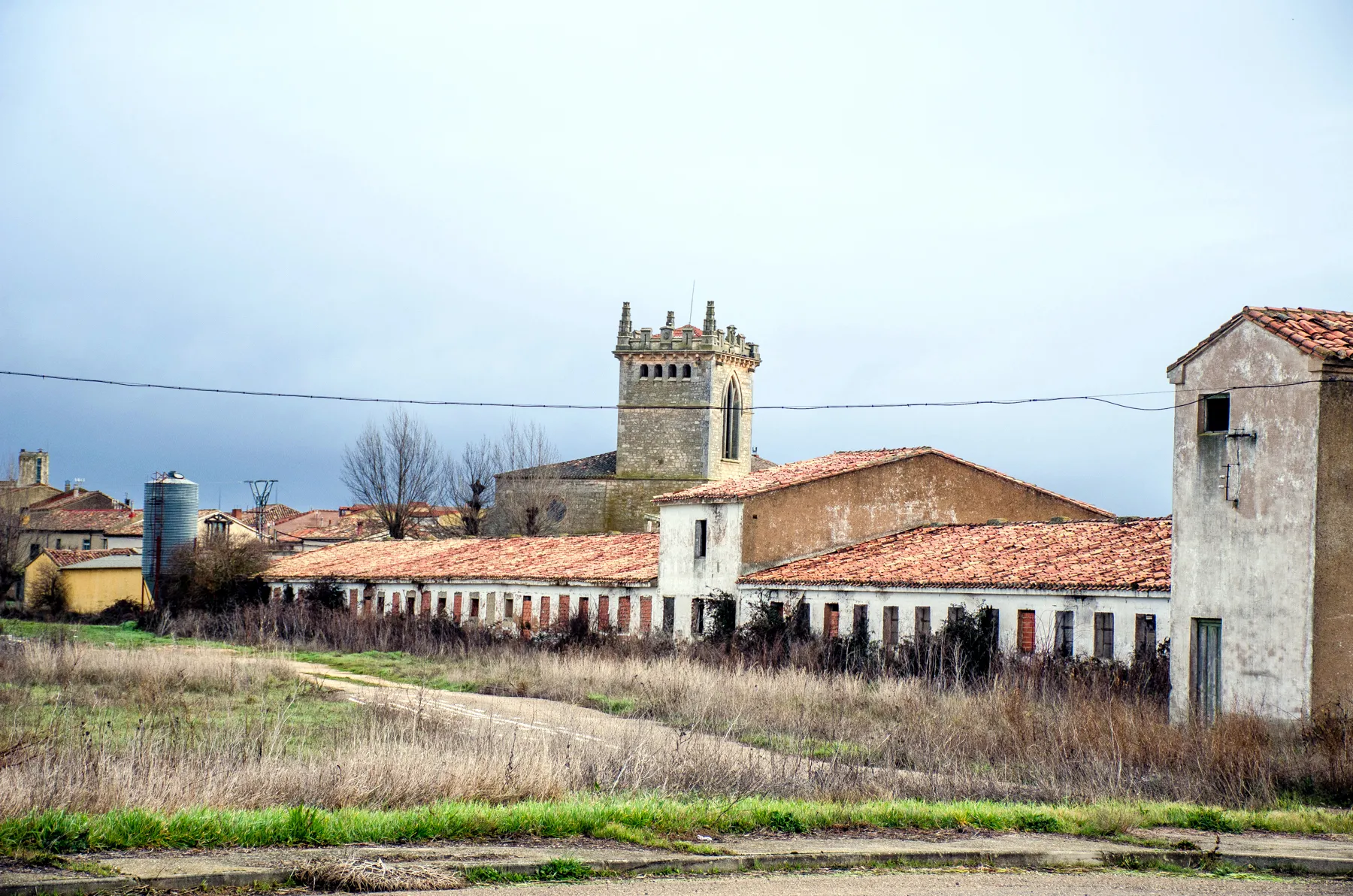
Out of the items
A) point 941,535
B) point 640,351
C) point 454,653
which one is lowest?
point 454,653

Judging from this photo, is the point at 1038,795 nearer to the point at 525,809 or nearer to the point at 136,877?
the point at 525,809

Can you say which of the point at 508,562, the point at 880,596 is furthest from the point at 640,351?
the point at 880,596

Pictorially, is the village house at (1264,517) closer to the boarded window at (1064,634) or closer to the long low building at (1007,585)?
the long low building at (1007,585)

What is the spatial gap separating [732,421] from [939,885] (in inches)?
3122

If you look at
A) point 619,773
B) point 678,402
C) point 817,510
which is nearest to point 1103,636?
point 817,510

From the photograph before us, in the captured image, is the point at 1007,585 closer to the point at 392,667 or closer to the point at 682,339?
the point at 392,667

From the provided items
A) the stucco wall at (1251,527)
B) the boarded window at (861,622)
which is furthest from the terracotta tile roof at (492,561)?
the stucco wall at (1251,527)

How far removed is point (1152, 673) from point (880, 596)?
815 centimetres

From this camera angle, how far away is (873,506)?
122ft

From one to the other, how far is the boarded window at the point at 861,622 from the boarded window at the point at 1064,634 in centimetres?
514

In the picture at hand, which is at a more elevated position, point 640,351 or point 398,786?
point 640,351

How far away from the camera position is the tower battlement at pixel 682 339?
86.5 metres

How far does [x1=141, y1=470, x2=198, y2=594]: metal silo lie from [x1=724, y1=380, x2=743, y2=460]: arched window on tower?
33.6m

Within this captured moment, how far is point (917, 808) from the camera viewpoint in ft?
39.8
